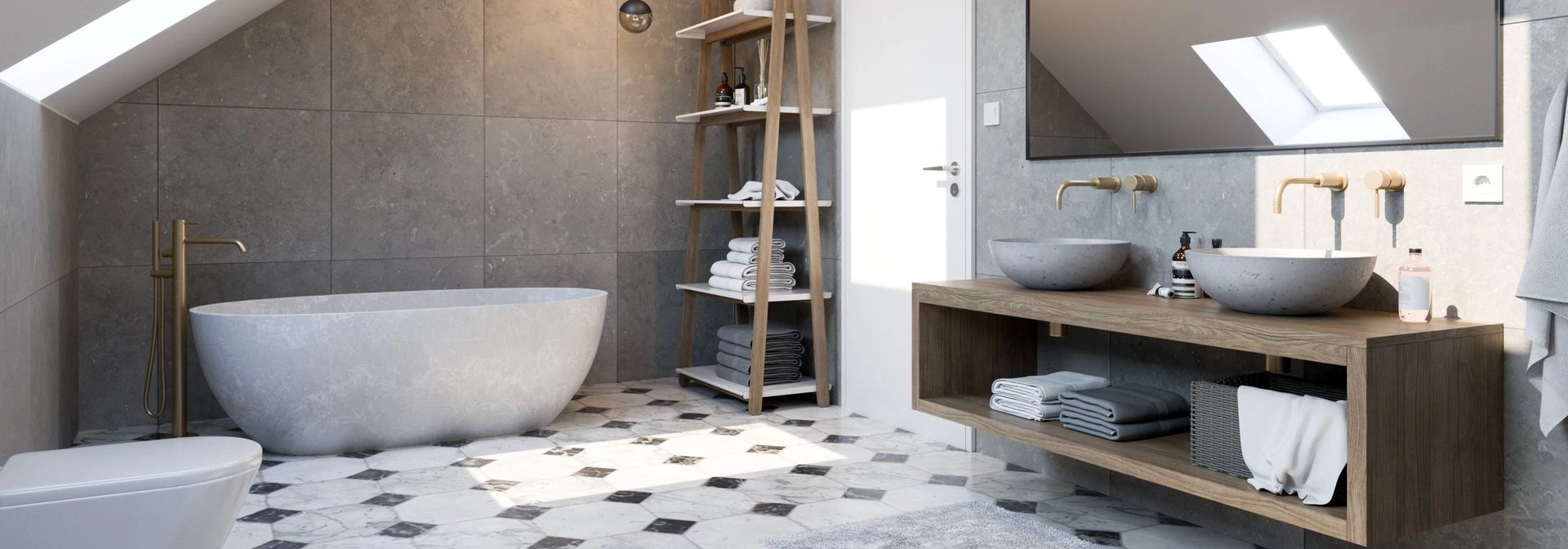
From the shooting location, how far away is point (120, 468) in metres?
2.04

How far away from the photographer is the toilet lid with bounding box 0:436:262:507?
191 cm

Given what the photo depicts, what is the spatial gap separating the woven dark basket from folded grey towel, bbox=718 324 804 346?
2.42 metres

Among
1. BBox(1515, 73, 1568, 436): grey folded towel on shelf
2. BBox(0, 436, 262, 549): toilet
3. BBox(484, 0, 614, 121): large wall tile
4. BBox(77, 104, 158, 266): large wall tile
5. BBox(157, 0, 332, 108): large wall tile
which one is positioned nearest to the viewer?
BBox(0, 436, 262, 549): toilet

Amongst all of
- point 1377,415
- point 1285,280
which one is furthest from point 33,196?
point 1377,415

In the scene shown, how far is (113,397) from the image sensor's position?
4445mm

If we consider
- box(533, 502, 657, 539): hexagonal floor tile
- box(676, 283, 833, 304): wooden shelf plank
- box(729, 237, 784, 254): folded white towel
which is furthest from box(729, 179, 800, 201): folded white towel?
box(533, 502, 657, 539): hexagonal floor tile

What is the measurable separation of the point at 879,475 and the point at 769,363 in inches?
49.8

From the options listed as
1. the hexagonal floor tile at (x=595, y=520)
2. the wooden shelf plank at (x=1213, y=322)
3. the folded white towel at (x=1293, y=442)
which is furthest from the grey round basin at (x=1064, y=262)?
the hexagonal floor tile at (x=595, y=520)

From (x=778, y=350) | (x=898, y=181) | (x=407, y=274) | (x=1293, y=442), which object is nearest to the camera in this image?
(x=1293, y=442)

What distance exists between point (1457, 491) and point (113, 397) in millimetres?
4538

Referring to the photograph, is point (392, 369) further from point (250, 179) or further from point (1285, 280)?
point (1285, 280)

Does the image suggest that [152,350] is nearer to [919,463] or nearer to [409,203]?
[409,203]

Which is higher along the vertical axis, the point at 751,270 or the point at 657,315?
the point at 751,270

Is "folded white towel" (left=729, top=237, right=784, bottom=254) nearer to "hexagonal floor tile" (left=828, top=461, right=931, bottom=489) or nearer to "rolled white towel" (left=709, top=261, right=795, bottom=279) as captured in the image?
"rolled white towel" (left=709, top=261, right=795, bottom=279)
